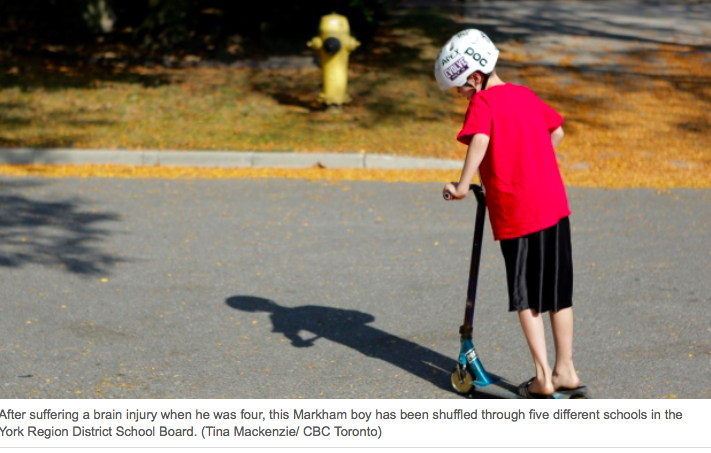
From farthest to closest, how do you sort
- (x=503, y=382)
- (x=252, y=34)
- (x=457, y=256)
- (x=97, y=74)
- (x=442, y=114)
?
(x=252, y=34) → (x=97, y=74) → (x=442, y=114) → (x=457, y=256) → (x=503, y=382)

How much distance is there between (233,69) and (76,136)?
3748 millimetres

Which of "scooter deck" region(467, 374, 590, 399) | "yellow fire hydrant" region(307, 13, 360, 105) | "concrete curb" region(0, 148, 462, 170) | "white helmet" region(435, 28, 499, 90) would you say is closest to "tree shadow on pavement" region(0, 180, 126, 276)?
"concrete curb" region(0, 148, 462, 170)

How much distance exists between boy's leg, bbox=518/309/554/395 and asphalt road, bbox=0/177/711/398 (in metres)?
0.44

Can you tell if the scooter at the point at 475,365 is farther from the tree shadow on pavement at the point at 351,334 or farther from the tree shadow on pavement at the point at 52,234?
the tree shadow on pavement at the point at 52,234

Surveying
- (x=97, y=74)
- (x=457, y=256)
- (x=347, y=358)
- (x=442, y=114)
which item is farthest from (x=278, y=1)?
(x=347, y=358)

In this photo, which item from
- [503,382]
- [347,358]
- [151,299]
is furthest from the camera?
[151,299]

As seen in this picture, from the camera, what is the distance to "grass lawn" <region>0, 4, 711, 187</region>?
11188mm

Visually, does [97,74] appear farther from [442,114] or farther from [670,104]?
[670,104]

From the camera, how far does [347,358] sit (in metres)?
5.20

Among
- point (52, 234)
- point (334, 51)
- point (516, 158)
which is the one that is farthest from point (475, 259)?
point (334, 51)

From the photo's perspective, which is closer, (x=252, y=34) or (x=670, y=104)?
(x=670, y=104)

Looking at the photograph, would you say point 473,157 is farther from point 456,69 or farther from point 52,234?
point 52,234

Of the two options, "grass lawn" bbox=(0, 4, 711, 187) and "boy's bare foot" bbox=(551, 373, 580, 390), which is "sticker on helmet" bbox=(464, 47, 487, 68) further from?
"grass lawn" bbox=(0, 4, 711, 187)

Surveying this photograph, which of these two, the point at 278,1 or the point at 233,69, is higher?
the point at 278,1
